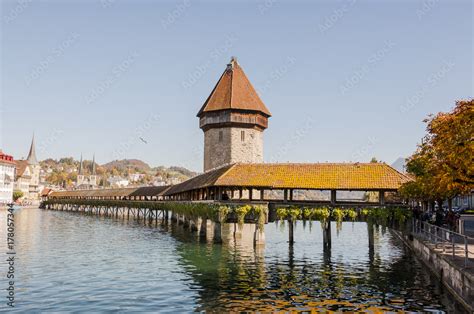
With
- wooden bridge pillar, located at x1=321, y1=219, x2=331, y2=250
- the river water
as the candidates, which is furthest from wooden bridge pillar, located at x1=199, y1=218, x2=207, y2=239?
wooden bridge pillar, located at x1=321, y1=219, x2=331, y2=250

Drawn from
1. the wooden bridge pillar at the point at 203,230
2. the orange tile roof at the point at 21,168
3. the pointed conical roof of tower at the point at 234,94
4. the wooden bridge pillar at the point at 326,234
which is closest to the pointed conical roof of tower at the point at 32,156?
the orange tile roof at the point at 21,168

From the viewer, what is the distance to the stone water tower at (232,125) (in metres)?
55.0

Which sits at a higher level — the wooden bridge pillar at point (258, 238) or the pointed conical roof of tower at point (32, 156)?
the pointed conical roof of tower at point (32, 156)

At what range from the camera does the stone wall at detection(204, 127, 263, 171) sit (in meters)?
54.7

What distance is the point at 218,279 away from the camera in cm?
2030

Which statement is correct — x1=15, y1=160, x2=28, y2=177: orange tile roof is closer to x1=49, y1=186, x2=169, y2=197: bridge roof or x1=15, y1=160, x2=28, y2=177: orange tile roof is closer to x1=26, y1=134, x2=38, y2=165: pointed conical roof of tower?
x1=26, y1=134, x2=38, y2=165: pointed conical roof of tower

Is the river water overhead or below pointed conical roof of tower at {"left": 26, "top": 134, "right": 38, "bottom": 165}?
below

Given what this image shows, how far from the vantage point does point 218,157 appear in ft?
182

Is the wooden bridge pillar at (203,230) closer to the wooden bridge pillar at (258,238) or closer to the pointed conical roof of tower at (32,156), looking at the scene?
the wooden bridge pillar at (258,238)

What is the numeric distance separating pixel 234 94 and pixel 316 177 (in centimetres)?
2787

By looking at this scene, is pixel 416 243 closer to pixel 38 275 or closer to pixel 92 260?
pixel 92 260

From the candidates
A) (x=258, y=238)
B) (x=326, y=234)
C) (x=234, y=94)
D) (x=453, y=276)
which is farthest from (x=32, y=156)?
(x=453, y=276)

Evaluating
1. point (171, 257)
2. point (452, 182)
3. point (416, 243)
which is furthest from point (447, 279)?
point (171, 257)

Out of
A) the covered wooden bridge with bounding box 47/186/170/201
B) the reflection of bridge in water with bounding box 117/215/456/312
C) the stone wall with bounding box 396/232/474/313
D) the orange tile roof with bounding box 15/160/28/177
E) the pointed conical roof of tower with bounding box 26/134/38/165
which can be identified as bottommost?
the reflection of bridge in water with bounding box 117/215/456/312
